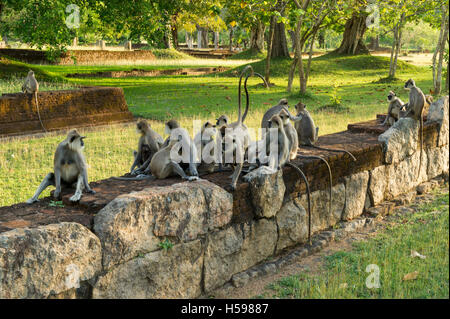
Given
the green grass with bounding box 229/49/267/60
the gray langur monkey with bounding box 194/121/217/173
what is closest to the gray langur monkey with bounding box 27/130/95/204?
the gray langur monkey with bounding box 194/121/217/173

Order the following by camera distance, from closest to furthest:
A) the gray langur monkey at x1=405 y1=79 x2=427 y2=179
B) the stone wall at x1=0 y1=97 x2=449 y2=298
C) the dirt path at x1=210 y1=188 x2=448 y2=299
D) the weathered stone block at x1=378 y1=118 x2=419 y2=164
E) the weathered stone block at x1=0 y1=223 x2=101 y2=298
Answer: the weathered stone block at x1=0 y1=223 x2=101 y2=298
the stone wall at x1=0 y1=97 x2=449 y2=298
the dirt path at x1=210 y1=188 x2=448 y2=299
the weathered stone block at x1=378 y1=118 x2=419 y2=164
the gray langur monkey at x1=405 y1=79 x2=427 y2=179

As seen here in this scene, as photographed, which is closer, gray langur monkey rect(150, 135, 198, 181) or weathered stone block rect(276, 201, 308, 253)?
gray langur monkey rect(150, 135, 198, 181)

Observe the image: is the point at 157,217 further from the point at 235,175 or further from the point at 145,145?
the point at 145,145

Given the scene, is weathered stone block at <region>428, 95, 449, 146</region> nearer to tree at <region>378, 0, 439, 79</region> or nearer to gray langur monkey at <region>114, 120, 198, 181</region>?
gray langur monkey at <region>114, 120, 198, 181</region>

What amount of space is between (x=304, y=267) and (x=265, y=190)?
3.26ft

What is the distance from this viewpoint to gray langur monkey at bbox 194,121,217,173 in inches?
220

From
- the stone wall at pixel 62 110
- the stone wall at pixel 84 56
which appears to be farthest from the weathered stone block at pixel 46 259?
the stone wall at pixel 84 56

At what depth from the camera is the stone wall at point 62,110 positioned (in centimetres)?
1141

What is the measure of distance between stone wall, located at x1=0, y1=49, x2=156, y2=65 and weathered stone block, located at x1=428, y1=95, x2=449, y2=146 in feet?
64.7

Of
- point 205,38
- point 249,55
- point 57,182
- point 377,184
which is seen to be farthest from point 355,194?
point 205,38

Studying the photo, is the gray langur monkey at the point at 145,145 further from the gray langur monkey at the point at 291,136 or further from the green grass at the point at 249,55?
the green grass at the point at 249,55

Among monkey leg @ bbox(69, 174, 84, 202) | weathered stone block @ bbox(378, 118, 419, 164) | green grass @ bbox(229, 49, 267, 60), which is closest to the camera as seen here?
monkey leg @ bbox(69, 174, 84, 202)

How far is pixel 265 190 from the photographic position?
5.25 m
